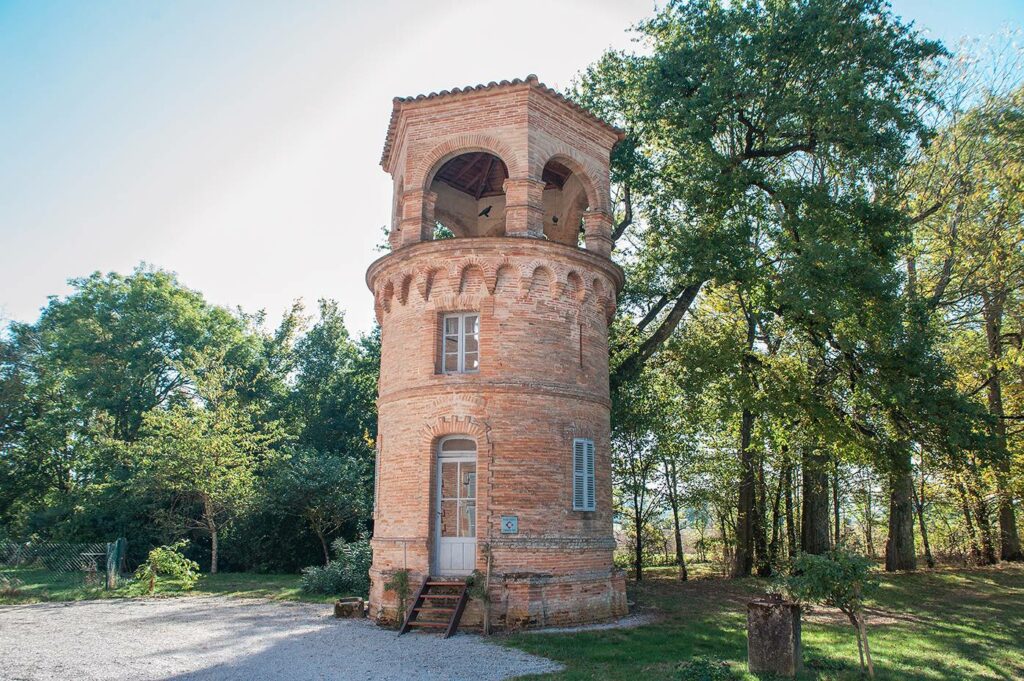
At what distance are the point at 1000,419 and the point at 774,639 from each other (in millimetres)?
12018

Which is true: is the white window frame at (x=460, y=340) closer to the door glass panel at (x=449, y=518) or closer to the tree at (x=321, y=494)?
the door glass panel at (x=449, y=518)

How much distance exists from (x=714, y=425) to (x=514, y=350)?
1393 cm

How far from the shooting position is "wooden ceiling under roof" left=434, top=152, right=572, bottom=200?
19.0 meters

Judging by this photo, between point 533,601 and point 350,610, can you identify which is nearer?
point 533,601

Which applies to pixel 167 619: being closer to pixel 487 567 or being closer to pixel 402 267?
pixel 487 567

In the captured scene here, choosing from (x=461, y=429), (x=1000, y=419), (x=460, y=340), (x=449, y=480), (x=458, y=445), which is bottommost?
(x=449, y=480)

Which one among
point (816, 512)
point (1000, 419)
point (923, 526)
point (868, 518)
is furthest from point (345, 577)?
point (868, 518)

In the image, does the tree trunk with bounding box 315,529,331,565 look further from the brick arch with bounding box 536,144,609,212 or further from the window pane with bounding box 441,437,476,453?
the brick arch with bounding box 536,144,609,212

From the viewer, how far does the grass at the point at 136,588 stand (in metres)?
19.2

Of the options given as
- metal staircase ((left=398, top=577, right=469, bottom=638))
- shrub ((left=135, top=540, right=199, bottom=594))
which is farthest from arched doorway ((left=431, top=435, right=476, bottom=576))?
shrub ((left=135, top=540, right=199, bottom=594))

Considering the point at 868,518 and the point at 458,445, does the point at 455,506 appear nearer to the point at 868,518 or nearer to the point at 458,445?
the point at 458,445

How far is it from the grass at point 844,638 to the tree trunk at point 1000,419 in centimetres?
369

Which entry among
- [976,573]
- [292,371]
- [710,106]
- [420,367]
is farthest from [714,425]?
[292,371]

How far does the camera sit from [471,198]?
66.9ft
